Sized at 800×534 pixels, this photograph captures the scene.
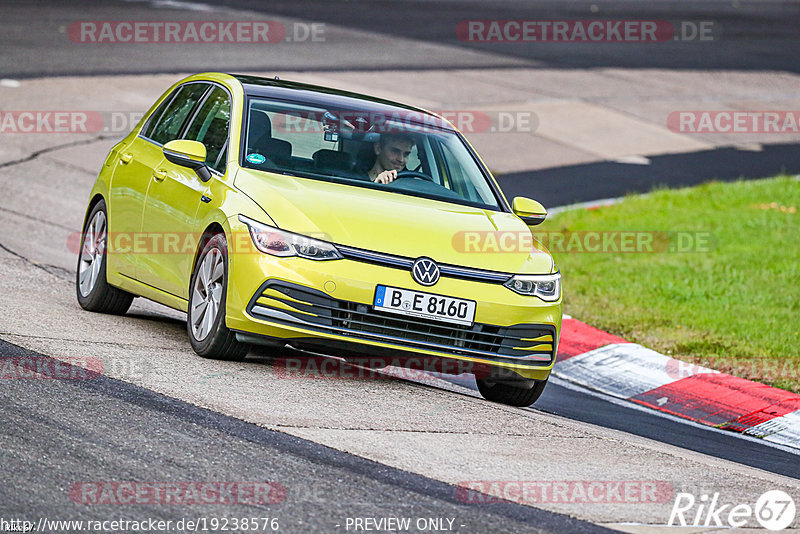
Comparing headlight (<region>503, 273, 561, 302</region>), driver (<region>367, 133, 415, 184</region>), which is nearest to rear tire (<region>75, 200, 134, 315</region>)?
driver (<region>367, 133, 415, 184</region>)

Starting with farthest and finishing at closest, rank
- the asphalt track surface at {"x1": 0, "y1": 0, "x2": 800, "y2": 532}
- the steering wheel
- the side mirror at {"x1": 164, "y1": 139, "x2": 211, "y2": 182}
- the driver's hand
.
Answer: the steering wheel
the driver's hand
the side mirror at {"x1": 164, "y1": 139, "x2": 211, "y2": 182}
the asphalt track surface at {"x1": 0, "y1": 0, "x2": 800, "y2": 532}

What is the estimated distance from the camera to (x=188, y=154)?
318 inches

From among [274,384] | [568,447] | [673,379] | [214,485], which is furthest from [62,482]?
[673,379]

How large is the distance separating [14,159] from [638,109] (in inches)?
430

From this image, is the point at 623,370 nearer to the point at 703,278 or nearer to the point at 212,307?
the point at 703,278

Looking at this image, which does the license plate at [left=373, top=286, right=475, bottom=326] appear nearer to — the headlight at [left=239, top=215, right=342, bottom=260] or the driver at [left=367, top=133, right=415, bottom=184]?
the headlight at [left=239, top=215, right=342, bottom=260]

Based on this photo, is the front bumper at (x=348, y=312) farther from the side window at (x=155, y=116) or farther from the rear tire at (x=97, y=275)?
the side window at (x=155, y=116)

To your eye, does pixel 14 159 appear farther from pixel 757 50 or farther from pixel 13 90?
pixel 757 50

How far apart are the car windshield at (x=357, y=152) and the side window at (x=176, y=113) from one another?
811 mm

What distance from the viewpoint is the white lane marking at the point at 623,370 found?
978 cm

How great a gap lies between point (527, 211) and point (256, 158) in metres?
1.76

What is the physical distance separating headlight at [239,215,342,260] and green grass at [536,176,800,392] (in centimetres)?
396

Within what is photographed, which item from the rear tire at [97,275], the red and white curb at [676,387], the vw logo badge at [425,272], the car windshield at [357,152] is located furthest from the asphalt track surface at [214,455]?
the rear tire at [97,275]

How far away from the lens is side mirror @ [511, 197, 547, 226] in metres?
8.58
